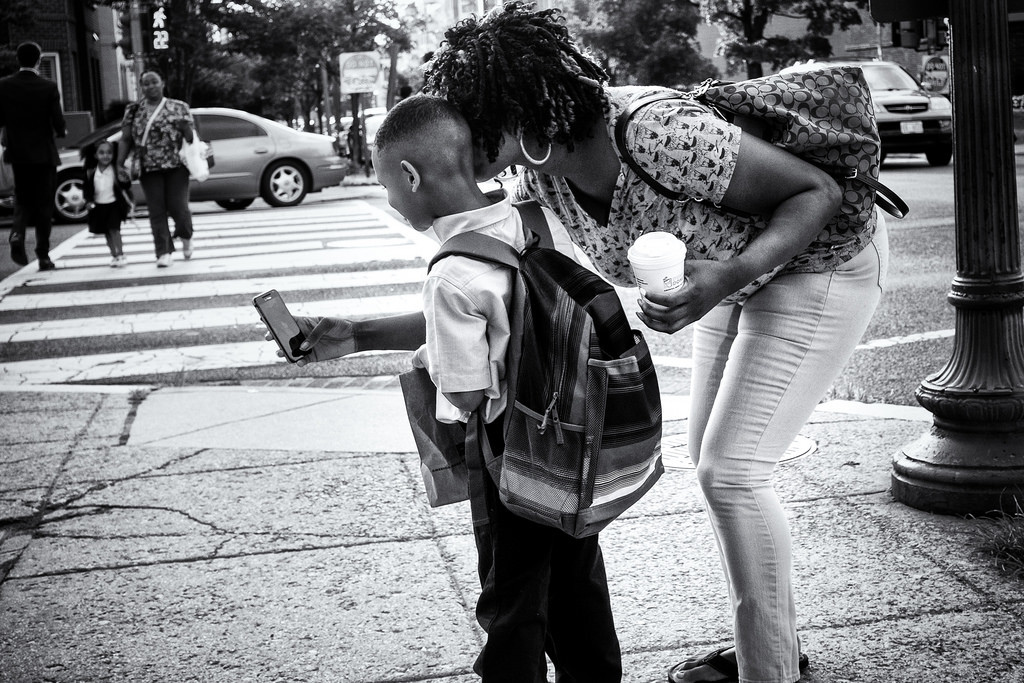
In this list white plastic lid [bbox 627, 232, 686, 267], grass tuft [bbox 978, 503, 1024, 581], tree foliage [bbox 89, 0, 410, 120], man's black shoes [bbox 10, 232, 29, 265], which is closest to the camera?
white plastic lid [bbox 627, 232, 686, 267]

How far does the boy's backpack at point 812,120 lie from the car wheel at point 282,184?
16057mm

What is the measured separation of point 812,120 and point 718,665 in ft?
4.30

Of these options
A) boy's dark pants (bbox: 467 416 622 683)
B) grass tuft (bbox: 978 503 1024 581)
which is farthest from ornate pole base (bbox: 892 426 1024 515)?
boy's dark pants (bbox: 467 416 622 683)

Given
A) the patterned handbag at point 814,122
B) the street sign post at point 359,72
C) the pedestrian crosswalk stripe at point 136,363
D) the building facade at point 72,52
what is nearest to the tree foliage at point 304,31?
the street sign post at point 359,72

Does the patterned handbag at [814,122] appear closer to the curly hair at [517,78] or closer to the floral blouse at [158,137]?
the curly hair at [517,78]

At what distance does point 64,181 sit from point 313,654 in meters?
15.3

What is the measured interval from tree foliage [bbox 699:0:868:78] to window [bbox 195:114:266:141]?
48.6 ft

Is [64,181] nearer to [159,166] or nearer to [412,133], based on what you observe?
[159,166]

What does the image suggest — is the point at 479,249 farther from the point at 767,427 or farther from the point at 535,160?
the point at 767,427

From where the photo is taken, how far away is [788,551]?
2590 millimetres

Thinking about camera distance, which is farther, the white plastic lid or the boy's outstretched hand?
the boy's outstretched hand

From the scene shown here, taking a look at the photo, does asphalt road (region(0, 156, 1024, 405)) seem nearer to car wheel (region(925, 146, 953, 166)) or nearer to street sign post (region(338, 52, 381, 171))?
car wheel (region(925, 146, 953, 166))

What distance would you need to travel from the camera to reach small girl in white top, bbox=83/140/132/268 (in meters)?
11.4

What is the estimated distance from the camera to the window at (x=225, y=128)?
17.7 meters
